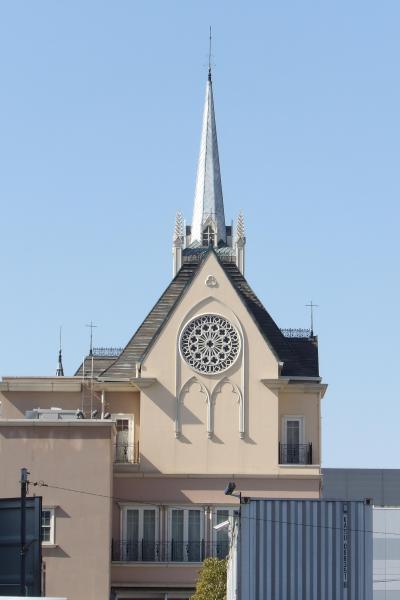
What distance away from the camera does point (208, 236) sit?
266 ft

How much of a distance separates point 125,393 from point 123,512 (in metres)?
4.92

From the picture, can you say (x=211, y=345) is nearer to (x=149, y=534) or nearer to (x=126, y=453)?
(x=126, y=453)

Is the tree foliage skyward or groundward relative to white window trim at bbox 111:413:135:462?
groundward

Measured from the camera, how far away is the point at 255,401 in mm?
76312

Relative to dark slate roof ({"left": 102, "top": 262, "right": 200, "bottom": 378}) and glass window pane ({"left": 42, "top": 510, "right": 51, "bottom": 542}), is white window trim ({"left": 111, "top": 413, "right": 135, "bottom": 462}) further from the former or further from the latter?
glass window pane ({"left": 42, "top": 510, "right": 51, "bottom": 542})

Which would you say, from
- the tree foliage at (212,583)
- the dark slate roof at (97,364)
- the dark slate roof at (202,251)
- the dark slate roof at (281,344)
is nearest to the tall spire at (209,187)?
Answer: the dark slate roof at (202,251)

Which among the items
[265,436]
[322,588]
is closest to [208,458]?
[265,436]

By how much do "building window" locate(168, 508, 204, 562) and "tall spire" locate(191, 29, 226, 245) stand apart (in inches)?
459

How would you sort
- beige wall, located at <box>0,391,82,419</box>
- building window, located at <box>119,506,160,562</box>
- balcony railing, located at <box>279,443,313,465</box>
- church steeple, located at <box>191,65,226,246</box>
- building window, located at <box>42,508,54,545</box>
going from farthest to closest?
church steeple, located at <box>191,65,226,246</box> → beige wall, located at <box>0,391,82,419</box> → balcony railing, located at <box>279,443,313,465</box> → building window, located at <box>119,506,160,562</box> → building window, located at <box>42,508,54,545</box>

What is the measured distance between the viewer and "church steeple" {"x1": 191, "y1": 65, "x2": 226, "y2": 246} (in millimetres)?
81250

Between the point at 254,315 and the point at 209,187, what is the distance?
8185 millimetres

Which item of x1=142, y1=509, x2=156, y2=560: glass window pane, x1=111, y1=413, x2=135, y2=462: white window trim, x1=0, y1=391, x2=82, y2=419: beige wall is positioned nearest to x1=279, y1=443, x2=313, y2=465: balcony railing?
x1=142, y1=509, x2=156, y2=560: glass window pane

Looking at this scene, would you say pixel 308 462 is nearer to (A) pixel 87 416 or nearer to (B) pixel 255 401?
(B) pixel 255 401

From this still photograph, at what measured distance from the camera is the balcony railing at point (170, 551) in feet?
247
